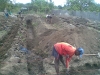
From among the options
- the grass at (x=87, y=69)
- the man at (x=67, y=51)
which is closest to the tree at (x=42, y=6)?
the grass at (x=87, y=69)

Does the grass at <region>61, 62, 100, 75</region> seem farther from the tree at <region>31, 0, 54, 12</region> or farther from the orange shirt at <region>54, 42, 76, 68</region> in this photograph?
the tree at <region>31, 0, 54, 12</region>

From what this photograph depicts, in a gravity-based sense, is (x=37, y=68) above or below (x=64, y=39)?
below

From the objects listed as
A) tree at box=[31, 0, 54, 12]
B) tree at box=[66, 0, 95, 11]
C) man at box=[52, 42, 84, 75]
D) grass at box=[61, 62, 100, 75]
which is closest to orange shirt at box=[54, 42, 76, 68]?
man at box=[52, 42, 84, 75]

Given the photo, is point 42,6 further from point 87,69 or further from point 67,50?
point 67,50

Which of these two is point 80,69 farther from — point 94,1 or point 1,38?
point 94,1

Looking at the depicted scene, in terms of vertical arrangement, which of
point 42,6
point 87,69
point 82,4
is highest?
point 82,4

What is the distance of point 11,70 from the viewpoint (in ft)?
27.9

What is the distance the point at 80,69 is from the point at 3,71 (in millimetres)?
3269

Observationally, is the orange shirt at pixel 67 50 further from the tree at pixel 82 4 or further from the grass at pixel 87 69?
the tree at pixel 82 4

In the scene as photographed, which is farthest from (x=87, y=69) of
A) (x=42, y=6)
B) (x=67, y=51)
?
(x=42, y=6)

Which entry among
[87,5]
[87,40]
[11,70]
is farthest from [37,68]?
[87,5]

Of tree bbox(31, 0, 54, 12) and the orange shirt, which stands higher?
the orange shirt

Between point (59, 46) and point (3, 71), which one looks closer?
point (59, 46)

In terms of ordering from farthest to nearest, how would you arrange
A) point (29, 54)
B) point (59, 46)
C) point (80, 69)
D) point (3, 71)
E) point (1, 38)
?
point (1, 38) → point (29, 54) → point (80, 69) → point (3, 71) → point (59, 46)
